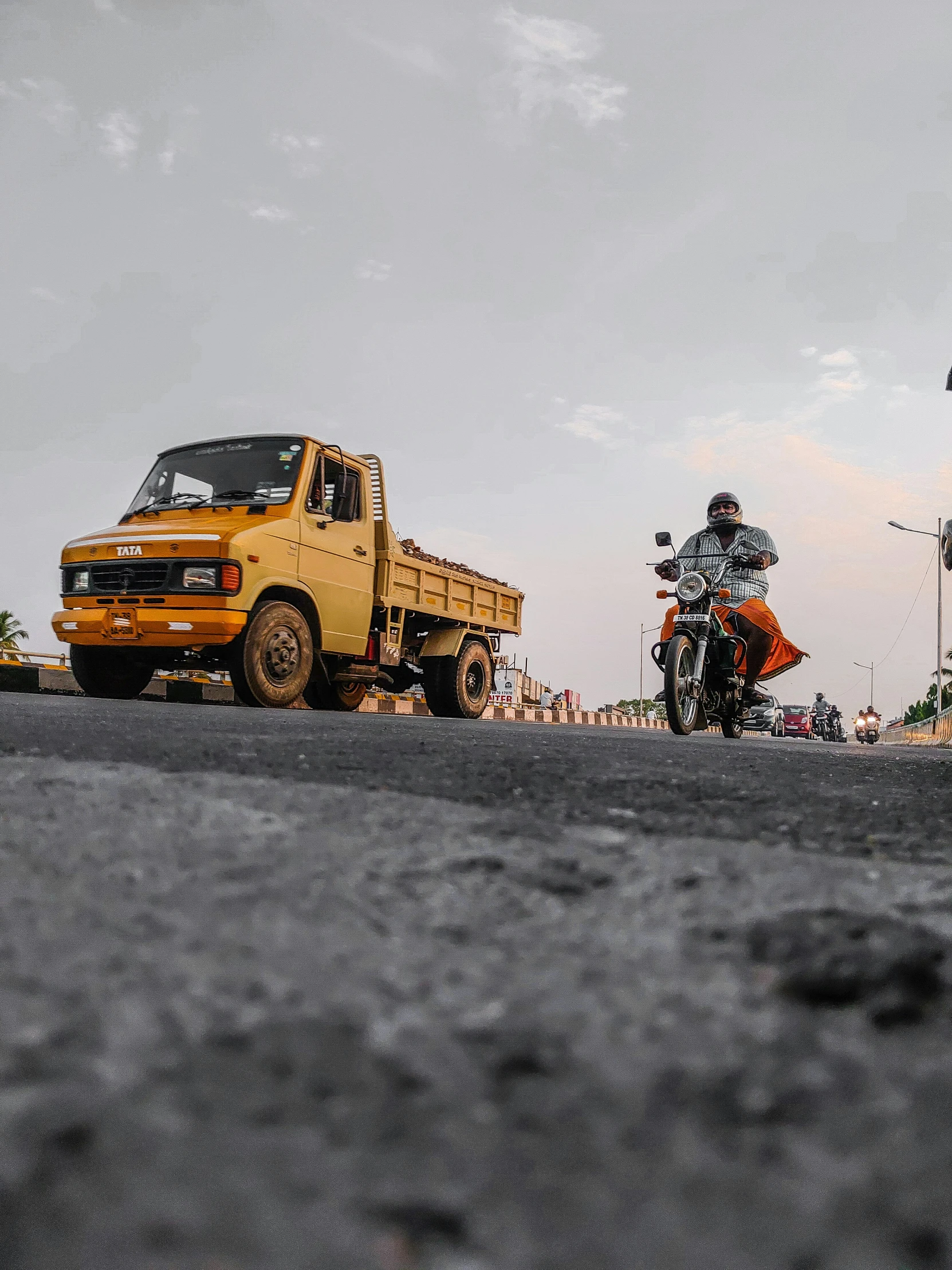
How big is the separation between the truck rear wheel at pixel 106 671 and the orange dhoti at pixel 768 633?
4.63 meters

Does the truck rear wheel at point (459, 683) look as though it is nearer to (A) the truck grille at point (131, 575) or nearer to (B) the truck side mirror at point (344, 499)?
(B) the truck side mirror at point (344, 499)

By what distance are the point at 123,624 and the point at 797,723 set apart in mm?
27922

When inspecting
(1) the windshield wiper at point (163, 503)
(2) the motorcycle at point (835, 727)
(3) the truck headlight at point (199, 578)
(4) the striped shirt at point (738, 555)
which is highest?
(1) the windshield wiper at point (163, 503)

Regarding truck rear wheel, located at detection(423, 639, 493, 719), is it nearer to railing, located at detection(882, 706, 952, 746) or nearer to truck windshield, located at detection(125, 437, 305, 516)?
truck windshield, located at detection(125, 437, 305, 516)

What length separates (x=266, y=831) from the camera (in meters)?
1.17

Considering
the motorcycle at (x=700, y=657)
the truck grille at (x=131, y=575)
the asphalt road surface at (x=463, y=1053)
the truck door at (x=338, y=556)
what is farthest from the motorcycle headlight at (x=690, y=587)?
the asphalt road surface at (x=463, y=1053)

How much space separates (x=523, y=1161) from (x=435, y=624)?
1005 cm

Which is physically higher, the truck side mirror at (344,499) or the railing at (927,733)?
the truck side mirror at (344,499)

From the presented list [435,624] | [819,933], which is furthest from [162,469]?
[819,933]

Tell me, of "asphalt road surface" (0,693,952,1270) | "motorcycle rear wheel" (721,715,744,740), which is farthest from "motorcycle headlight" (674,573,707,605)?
"asphalt road surface" (0,693,952,1270)

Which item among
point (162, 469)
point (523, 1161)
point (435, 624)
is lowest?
point (523, 1161)

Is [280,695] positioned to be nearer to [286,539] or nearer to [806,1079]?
[286,539]

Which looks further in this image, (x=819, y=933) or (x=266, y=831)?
(x=266, y=831)

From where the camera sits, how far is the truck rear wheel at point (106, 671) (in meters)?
8.01
